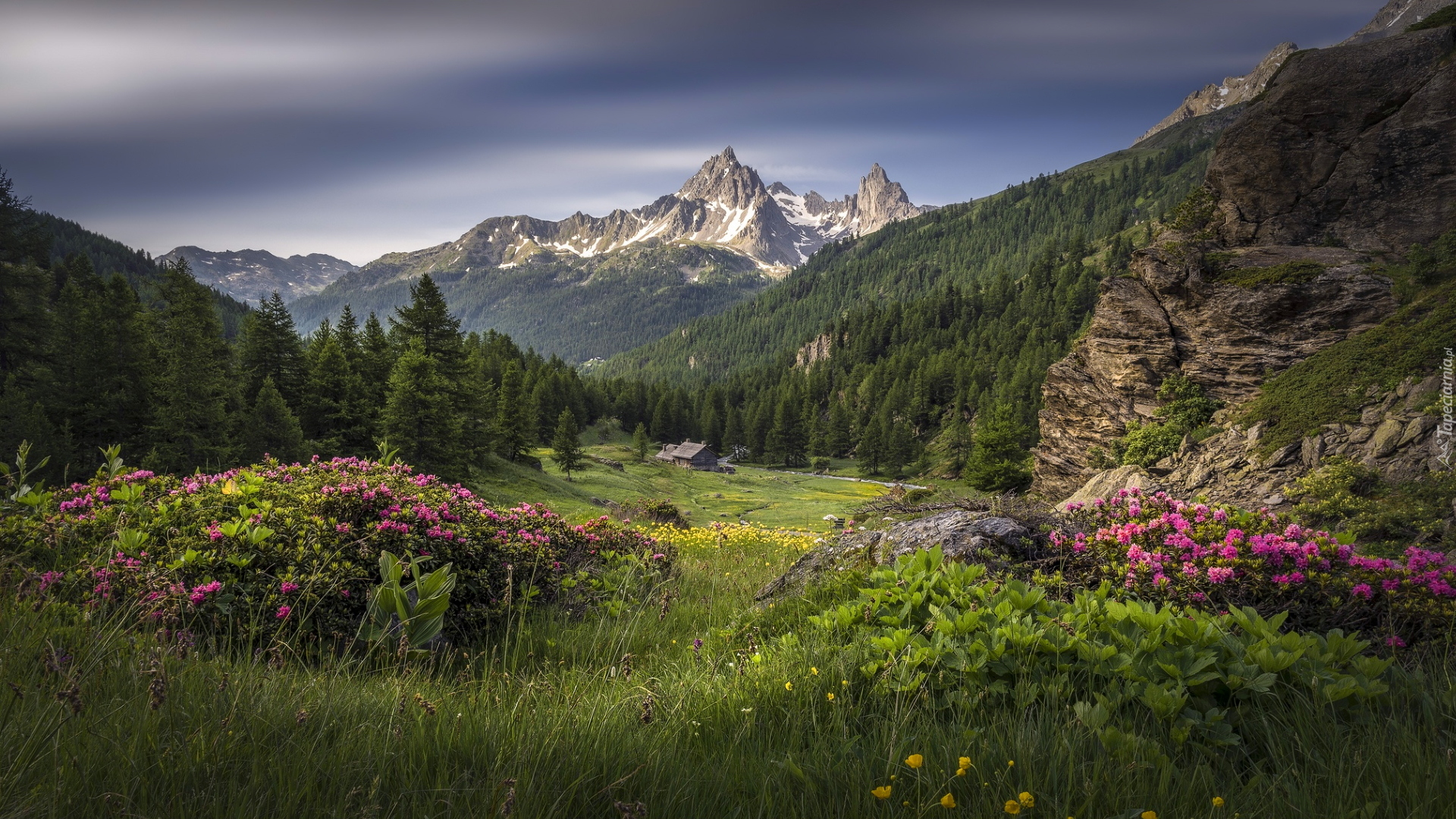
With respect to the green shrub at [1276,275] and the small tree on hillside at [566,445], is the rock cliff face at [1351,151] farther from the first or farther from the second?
the small tree on hillside at [566,445]

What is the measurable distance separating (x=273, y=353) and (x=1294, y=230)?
5691 cm

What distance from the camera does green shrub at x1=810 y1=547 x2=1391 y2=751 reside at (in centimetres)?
260

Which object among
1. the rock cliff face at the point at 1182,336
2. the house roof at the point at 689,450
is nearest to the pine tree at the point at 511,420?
the house roof at the point at 689,450

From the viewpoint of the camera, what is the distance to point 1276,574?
4516 millimetres

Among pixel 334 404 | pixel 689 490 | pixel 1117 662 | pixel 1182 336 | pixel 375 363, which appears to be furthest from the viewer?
pixel 689 490

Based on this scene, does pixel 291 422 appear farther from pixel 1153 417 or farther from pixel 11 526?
pixel 1153 417

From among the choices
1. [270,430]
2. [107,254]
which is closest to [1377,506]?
[270,430]

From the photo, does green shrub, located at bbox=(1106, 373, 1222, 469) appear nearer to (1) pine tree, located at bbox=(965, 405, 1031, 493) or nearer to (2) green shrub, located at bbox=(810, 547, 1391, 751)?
(1) pine tree, located at bbox=(965, 405, 1031, 493)

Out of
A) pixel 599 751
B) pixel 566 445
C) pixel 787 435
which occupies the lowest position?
pixel 787 435

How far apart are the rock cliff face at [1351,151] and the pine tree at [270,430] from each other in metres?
47.7

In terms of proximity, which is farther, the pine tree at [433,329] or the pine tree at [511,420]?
the pine tree at [511,420]

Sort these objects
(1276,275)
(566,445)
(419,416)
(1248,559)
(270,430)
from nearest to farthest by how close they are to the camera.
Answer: (1248,559) → (1276,275) → (270,430) → (419,416) → (566,445)

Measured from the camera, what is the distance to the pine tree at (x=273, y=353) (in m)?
39.8

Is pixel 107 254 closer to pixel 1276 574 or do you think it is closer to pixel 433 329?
pixel 433 329
